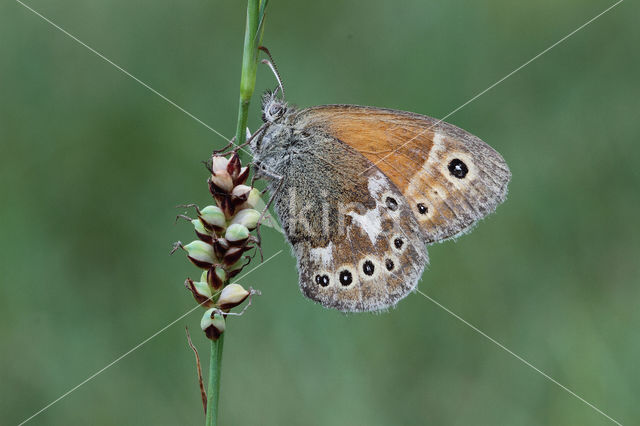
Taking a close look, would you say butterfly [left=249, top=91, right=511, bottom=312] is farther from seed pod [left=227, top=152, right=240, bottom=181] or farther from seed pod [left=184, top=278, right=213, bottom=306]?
seed pod [left=184, top=278, right=213, bottom=306]

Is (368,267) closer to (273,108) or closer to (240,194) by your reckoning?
(273,108)

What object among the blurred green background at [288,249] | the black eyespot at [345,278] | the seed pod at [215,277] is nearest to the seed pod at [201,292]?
the seed pod at [215,277]

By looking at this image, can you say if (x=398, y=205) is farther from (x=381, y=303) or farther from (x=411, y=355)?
(x=411, y=355)

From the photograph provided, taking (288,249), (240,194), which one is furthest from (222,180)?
(288,249)

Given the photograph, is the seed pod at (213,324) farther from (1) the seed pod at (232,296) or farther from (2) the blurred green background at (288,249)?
(2) the blurred green background at (288,249)

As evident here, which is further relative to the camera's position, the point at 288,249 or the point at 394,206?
the point at 288,249

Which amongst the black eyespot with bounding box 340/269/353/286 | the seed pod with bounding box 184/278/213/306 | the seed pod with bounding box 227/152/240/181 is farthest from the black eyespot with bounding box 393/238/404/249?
the seed pod with bounding box 184/278/213/306
